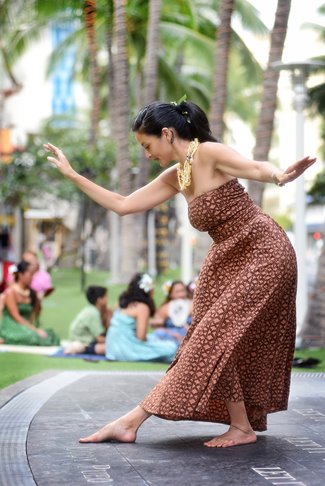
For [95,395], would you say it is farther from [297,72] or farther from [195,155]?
[297,72]

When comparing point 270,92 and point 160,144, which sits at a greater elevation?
point 270,92

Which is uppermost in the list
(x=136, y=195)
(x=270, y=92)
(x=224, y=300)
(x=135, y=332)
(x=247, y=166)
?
(x=270, y=92)

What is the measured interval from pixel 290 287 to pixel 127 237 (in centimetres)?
1548

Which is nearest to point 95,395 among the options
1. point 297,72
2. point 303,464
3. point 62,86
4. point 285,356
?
point 285,356

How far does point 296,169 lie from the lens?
16.3 feet

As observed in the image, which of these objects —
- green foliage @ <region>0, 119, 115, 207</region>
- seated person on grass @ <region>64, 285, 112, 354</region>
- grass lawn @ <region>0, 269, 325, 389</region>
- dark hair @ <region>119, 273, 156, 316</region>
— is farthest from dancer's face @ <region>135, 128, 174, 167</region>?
green foliage @ <region>0, 119, 115, 207</region>

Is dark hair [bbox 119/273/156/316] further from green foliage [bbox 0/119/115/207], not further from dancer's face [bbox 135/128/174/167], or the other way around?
green foliage [bbox 0/119/115/207]

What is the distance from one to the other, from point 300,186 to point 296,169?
771cm

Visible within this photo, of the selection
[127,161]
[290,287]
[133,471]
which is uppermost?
[127,161]

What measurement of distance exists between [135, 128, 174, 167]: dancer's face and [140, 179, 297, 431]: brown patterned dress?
0.29 m

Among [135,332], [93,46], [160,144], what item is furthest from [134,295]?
[93,46]

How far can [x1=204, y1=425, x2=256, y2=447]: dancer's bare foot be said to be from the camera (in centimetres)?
541

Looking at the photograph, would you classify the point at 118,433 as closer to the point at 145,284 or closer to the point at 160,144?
the point at 160,144

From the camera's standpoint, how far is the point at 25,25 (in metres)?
32.5
